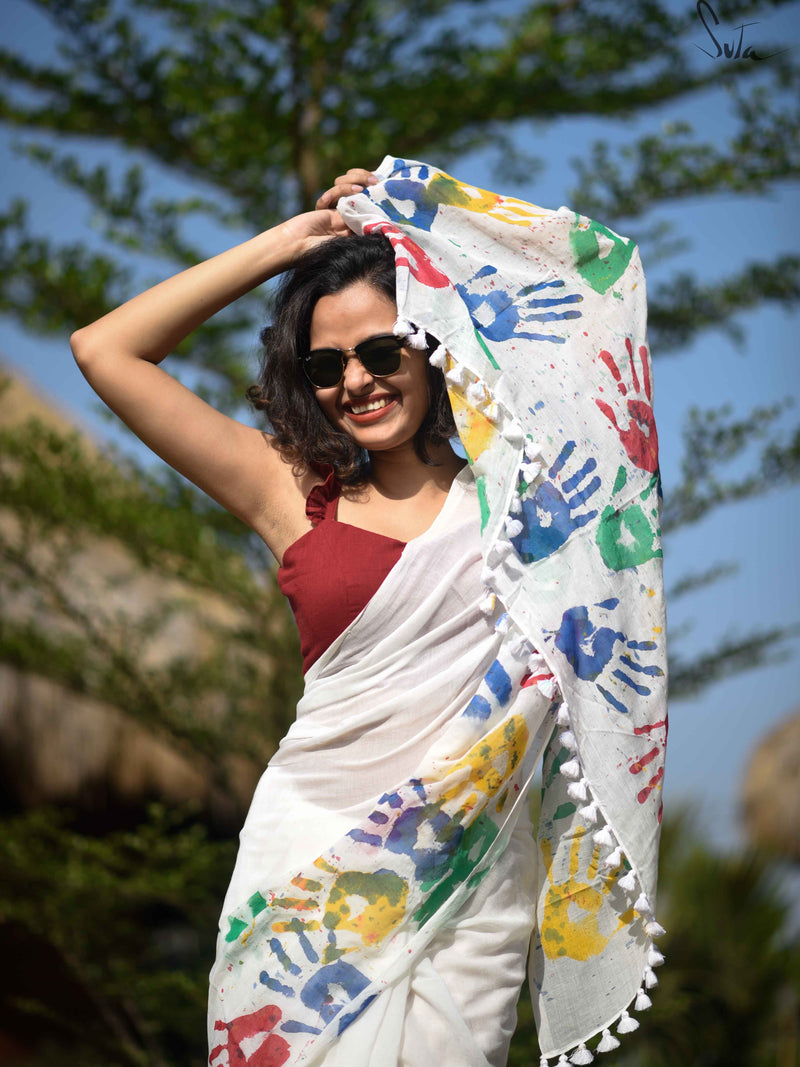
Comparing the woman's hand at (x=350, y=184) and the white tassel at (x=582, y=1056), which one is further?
the woman's hand at (x=350, y=184)

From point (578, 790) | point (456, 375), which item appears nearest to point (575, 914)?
point (578, 790)

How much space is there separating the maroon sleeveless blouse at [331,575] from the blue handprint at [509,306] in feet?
1.46

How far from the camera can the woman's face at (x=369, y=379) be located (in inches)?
74.4

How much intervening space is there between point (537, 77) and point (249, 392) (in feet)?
10.0

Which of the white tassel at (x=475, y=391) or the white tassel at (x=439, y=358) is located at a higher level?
the white tassel at (x=439, y=358)

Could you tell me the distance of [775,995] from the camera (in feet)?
16.8

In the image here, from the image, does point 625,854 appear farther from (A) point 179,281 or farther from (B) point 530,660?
(A) point 179,281

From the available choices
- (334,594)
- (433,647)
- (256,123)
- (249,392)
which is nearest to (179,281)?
(249,392)

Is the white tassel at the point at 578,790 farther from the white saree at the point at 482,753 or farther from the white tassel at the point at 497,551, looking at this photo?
the white tassel at the point at 497,551

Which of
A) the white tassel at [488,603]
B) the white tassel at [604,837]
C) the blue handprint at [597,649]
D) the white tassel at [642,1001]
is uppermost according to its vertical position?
the white tassel at [488,603]

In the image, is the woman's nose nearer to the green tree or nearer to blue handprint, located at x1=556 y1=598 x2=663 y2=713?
blue handprint, located at x1=556 y1=598 x2=663 y2=713

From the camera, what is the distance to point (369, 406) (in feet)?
6.24

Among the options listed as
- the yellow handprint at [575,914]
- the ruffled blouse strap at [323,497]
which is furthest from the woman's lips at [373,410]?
the yellow handprint at [575,914]

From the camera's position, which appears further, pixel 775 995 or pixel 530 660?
pixel 775 995
